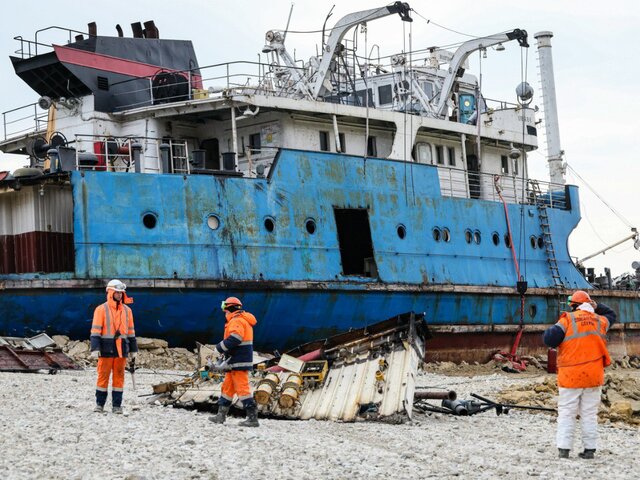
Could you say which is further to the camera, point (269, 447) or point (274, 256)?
point (274, 256)

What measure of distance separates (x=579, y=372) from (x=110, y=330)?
13.7 feet

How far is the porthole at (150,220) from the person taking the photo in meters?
15.4

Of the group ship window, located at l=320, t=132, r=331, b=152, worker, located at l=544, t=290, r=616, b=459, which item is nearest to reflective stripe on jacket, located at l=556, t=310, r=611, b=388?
worker, located at l=544, t=290, r=616, b=459

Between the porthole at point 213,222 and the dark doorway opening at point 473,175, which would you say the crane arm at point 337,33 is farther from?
the porthole at point 213,222

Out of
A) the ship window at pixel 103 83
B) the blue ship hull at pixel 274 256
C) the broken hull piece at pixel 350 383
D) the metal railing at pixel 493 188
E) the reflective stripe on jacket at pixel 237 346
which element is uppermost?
the ship window at pixel 103 83

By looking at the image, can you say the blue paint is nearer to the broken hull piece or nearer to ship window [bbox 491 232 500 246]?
ship window [bbox 491 232 500 246]

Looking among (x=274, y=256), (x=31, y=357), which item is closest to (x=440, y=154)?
(x=274, y=256)

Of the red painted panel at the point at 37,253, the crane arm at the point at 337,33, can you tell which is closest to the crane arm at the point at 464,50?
the crane arm at the point at 337,33

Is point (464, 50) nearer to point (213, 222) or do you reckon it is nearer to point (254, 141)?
point (254, 141)

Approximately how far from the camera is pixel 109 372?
9.72 metres

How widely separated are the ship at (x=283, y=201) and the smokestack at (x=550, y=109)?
937mm

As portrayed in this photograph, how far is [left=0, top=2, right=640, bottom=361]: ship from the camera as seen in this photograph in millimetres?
15242

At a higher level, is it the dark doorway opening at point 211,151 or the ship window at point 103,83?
the ship window at point 103,83

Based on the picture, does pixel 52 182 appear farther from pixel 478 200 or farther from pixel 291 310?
pixel 478 200
